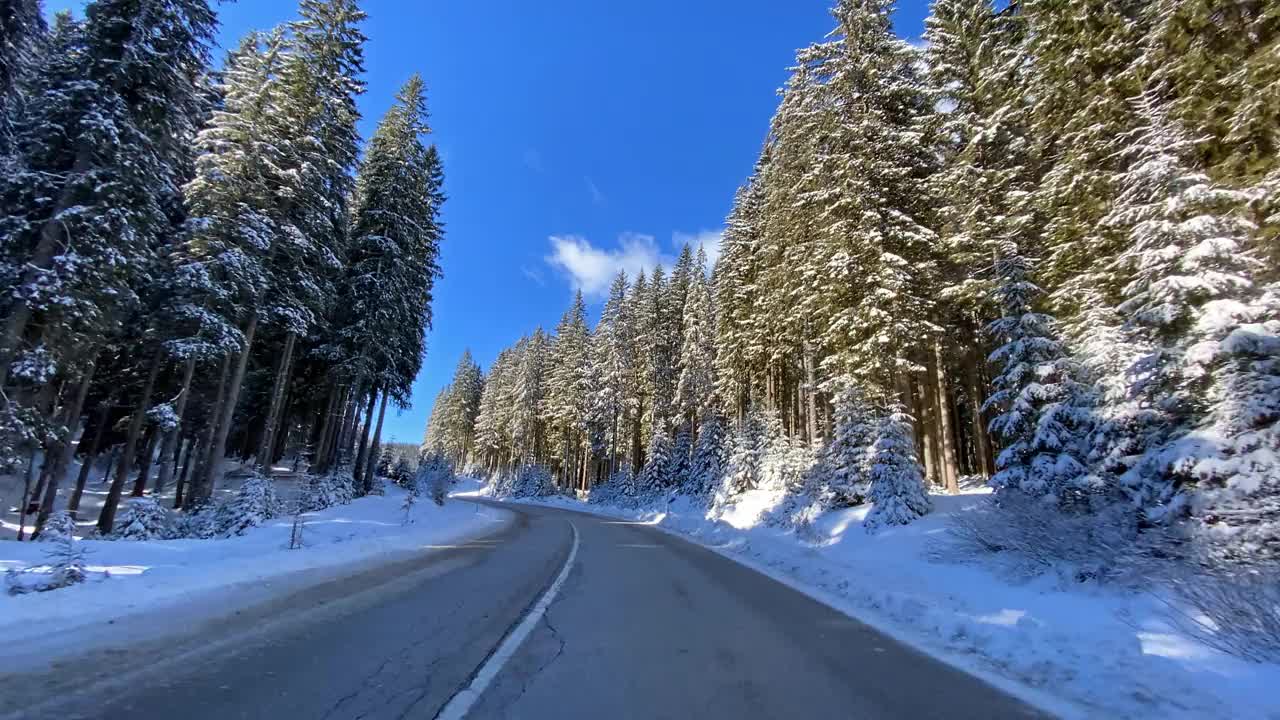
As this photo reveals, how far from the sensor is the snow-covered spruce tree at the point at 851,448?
1675 cm

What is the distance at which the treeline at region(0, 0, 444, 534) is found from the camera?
13.4m

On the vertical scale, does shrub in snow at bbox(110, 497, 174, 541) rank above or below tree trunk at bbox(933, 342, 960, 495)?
below

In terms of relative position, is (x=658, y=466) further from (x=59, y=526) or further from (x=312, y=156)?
(x=59, y=526)

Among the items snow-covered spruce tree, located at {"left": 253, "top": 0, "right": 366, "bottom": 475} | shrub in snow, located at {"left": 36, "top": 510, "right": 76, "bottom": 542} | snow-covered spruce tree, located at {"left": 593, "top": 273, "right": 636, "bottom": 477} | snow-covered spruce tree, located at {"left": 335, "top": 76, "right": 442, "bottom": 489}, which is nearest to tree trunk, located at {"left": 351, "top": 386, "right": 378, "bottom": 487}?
snow-covered spruce tree, located at {"left": 335, "top": 76, "right": 442, "bottom": 489}

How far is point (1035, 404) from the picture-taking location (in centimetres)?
1095

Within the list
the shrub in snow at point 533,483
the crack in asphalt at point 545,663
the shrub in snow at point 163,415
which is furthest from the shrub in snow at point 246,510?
the shrub in snow at point 533,483

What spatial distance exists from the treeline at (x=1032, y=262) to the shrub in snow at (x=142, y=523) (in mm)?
17643

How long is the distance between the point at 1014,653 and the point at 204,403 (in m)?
29.2

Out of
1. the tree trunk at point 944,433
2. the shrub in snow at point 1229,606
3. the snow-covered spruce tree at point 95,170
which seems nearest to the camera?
the shrub in snow at point 1229,606

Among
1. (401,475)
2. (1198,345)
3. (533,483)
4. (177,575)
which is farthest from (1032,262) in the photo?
(533,483)

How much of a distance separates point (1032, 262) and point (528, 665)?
1599 cm

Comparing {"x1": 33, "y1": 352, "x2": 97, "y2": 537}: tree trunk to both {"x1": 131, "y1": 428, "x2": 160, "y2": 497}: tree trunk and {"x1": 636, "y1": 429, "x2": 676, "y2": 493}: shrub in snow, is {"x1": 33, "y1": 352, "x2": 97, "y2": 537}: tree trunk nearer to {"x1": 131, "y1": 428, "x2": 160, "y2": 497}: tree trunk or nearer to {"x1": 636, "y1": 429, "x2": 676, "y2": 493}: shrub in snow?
{"x1": 131, "y1": 428, "x2": 160, "y2": 497}: tree trunk

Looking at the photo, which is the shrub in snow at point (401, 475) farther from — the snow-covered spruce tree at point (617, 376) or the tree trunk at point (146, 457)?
the snow-covered spruce tree at point (617, 376)

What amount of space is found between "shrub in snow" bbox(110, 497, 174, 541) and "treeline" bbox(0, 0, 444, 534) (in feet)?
8.42
